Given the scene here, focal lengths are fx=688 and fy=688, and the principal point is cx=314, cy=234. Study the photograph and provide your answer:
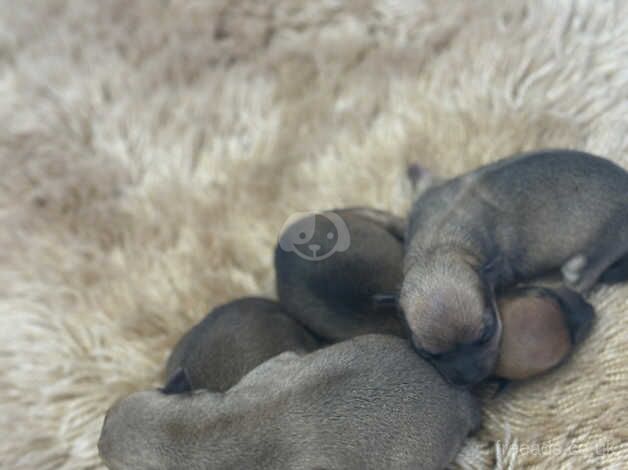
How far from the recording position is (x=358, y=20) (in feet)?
6.55

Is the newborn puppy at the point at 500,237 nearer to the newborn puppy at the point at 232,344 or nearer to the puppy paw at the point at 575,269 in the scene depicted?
the puppy paw at the point at 575,269

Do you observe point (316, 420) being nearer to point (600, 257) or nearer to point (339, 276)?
point (339, 276)

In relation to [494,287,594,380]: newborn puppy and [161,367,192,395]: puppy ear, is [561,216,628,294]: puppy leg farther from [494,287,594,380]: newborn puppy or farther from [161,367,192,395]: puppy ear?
[161,367,192,395]: puppy ear

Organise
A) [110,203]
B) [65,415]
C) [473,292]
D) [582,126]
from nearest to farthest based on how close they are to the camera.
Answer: [473,292]
[65,415]
[582,126]
[110,203]

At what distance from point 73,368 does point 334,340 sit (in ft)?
1.98

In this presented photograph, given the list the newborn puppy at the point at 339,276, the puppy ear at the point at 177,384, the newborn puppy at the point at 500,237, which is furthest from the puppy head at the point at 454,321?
the puppy ear at the point at 177,384

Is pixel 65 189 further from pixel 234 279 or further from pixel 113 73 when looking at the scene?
pixel 234 279

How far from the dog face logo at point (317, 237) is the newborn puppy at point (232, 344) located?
0.52 ft

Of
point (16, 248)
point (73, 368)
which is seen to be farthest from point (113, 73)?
point (73, 368)

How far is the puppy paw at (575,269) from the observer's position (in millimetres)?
1488

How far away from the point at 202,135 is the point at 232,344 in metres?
0.70

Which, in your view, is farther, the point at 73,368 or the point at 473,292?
the point at 73,368

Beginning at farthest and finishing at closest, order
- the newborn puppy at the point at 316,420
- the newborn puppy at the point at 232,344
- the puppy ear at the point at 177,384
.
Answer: the newborn puppy at the point at 232,344
the puppy ear at the point at 177,384
the newborn puppy at the point at 316,420

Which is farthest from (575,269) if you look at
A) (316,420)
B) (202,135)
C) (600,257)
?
(202,135)
